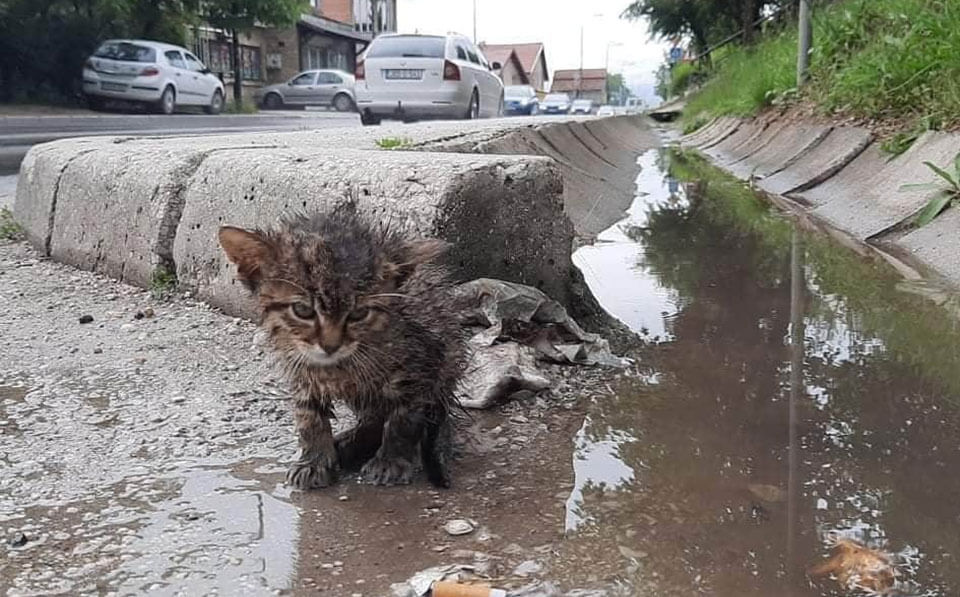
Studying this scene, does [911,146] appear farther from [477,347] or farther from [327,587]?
[327,587]

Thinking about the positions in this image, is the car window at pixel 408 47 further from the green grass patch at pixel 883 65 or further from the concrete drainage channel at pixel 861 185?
the concrete drainage channel at pixel 861 185

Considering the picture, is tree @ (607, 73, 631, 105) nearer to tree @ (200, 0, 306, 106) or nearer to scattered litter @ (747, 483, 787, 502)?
tree @ (200, 0, 306, 106)

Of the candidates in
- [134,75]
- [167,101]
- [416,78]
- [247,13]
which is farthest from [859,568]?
[247,13]

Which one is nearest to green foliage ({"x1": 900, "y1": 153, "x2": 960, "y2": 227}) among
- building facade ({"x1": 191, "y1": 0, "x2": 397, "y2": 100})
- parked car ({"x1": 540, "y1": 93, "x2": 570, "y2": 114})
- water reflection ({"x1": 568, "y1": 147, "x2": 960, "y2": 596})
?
water reflection ({"x1": 568, "y1": 147, "x2": 960, "y2": 596})

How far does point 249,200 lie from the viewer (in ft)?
12.9

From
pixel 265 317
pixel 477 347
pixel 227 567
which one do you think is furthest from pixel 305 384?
pixel 477 347

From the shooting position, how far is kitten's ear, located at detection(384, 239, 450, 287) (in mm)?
2402

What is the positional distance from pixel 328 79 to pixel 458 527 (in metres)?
38.2

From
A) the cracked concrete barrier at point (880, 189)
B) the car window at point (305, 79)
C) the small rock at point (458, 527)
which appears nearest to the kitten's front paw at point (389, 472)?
the small rock at point (458, 527)

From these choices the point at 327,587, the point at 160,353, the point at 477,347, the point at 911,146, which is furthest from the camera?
the point at 911,146

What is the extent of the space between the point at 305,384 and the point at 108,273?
8.69ft

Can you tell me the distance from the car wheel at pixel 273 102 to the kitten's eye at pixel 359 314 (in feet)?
129

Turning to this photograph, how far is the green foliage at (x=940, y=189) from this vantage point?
5.21 metres

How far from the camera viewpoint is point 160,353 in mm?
3588
